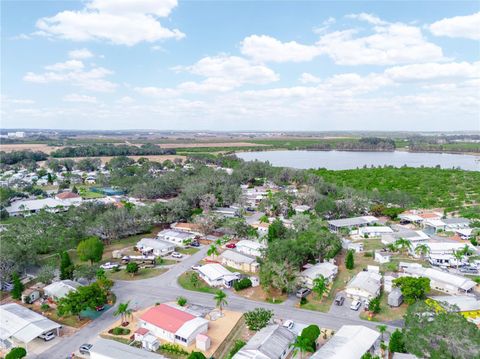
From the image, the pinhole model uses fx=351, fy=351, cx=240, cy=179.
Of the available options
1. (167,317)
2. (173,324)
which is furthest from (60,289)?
(173,324)

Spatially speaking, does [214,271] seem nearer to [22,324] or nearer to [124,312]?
[124,312]

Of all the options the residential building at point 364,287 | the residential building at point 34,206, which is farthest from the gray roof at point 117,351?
the residential building at point 34,206

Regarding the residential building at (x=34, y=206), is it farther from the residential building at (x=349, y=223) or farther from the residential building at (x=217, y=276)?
the residential building at (x=349, y=223)

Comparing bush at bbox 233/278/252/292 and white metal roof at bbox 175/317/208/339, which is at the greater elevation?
white metal roof at bbox 175/317/208/339

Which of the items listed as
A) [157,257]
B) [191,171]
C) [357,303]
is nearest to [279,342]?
[357,303]

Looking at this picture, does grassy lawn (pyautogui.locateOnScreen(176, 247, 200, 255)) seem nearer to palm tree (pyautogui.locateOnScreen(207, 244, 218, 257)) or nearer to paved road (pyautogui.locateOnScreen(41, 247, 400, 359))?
palm tree (pyautogui.locateOnScreen(207, 244, 218, 257))

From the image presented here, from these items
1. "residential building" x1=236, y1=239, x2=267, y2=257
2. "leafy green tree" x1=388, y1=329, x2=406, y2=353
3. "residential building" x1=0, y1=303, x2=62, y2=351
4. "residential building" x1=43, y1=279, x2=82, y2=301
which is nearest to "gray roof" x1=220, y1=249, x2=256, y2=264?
"residential building" x1=236, y1=239, x2=267, y2=257
